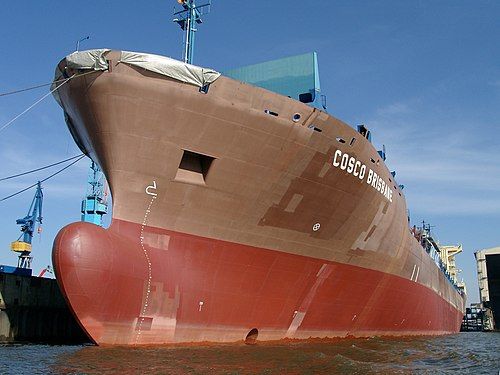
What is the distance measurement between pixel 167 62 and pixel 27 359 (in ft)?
23.7

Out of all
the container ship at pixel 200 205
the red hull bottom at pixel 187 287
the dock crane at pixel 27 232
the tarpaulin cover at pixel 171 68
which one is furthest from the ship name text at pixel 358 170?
the dock crane at pixel 27 232

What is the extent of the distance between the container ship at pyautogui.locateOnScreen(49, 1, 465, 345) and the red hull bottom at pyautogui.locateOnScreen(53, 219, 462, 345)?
29 mm

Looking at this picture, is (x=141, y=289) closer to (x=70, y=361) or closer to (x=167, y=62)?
(x=70, y=361)

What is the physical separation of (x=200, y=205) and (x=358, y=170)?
545 centimetres

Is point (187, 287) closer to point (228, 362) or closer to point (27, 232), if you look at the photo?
point (228, 362)

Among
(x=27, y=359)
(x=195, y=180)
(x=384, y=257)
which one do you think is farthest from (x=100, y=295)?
(x=384, y=257)

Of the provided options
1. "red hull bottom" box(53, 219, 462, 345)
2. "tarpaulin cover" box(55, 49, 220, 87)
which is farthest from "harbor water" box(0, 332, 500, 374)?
"tarpaulin cover" box(55, 49, 220, 87)

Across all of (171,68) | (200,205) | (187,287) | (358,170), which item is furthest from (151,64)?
(358,170)

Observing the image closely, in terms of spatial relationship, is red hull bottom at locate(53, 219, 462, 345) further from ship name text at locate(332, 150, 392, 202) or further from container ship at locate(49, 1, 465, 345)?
ship name text at locate(332, 150, 392, 202)

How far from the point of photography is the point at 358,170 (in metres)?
14.8

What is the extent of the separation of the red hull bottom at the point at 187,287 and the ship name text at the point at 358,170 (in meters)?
2.88

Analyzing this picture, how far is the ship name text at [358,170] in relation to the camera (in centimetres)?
1393

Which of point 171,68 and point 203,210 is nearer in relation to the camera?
point 171,68

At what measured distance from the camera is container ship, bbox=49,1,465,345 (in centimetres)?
1084
